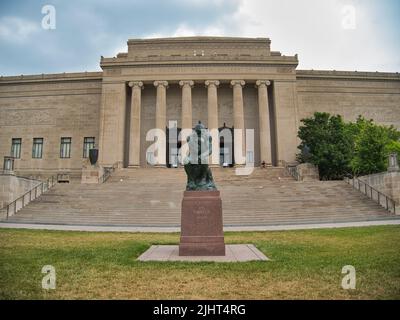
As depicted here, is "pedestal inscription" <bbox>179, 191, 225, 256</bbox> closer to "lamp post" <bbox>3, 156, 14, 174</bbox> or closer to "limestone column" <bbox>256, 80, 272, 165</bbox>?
"lamp post" <bbox>3, 156, 14, 174</bbox>

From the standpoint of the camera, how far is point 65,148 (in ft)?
141

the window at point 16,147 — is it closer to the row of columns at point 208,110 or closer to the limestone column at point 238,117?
the row of columns at point 208,110

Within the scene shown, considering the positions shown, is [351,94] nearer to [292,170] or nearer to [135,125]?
[292,170]

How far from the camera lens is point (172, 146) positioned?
139 ft

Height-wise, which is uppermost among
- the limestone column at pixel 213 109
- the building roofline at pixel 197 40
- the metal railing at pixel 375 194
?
the building roofline at pixel 197 40

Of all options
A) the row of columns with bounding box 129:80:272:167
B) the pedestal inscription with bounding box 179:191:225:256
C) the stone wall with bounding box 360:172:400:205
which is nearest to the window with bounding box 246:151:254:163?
the row of columns with bounding box 129:80:272:167

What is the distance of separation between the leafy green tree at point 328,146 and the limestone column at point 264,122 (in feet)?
17.6

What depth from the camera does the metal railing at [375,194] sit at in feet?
69.0

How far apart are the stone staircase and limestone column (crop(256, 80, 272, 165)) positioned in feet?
39.8

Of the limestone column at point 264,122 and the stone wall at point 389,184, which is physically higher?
the limestone column at point 264,122

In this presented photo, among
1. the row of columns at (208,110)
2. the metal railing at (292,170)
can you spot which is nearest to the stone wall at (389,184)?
the metal railing at (292,170)

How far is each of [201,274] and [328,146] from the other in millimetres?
26458

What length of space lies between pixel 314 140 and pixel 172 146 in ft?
58.4

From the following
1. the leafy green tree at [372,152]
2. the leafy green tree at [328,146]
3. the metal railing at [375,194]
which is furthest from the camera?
the leafy green tree at [328,146]
